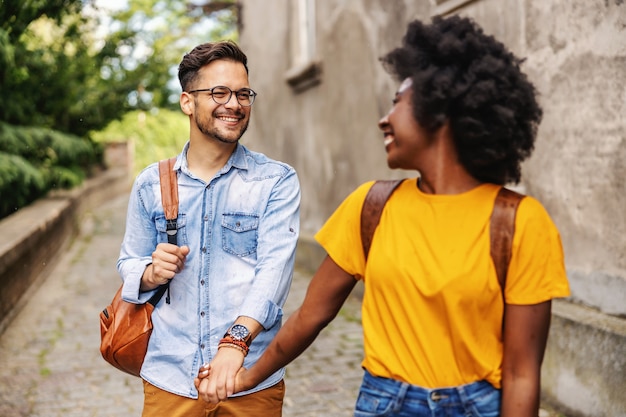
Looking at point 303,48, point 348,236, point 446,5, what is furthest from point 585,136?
point 303,48

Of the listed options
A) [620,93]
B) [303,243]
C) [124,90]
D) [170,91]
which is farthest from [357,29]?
[170,91]

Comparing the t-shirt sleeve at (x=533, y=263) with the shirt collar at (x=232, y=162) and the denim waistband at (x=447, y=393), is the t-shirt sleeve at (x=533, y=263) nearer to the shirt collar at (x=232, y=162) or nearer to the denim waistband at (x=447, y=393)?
the denim waistband at (x=447, y=393)

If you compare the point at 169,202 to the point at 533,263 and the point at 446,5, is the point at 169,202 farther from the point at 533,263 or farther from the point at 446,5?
the point at 446,5

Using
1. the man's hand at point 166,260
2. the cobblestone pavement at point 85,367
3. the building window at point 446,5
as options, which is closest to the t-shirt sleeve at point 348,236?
the man's hand at point 166,260

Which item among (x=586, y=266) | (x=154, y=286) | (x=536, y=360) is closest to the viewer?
(x=536, y=360)

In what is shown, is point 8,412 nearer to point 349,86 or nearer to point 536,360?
point 536,360

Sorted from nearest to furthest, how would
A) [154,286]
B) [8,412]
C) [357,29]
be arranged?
1. [154,286]
2. [8,412]
3. [357,29]

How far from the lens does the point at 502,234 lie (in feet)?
5.62

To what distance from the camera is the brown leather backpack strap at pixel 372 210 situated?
1.91 metres

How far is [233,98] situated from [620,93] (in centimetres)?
261

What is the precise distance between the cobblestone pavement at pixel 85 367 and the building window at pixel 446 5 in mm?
2908

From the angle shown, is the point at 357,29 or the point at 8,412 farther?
the point at 357,29

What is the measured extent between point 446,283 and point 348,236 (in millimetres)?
327

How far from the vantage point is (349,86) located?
345 inches
